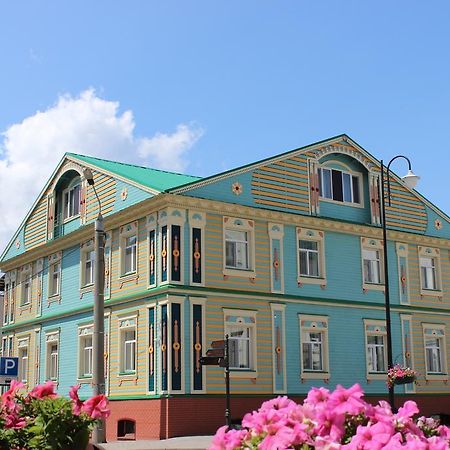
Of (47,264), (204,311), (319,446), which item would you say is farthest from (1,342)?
(319,446)

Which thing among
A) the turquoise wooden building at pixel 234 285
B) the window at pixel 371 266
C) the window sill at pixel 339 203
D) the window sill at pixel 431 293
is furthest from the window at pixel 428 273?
the window sill at pixel 339 203

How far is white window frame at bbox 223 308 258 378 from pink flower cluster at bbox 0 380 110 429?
60.5 feet

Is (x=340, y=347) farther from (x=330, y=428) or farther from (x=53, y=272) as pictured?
(x=330, y=428)

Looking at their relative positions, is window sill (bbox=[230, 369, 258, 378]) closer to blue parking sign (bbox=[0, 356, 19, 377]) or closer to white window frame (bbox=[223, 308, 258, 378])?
white window frame (bbox=[223, 308, 258, 378])

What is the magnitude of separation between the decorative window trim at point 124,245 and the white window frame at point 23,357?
849 cm

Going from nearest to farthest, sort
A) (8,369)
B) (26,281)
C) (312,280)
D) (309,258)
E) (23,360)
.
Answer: (8,369)
(312,280)
(309,258)
(23,360)
(26,281)

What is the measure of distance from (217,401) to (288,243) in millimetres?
6719

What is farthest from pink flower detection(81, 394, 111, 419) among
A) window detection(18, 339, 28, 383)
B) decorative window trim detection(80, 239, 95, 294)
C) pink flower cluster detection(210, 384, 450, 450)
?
window detection(18, 339, 28, 383)

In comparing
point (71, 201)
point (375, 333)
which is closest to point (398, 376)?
point (375, 333)

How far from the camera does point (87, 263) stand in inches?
1204

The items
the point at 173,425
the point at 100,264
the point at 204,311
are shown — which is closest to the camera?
the point at 100,264

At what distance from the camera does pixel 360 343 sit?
97.8 ft

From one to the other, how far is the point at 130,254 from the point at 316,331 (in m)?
7.50

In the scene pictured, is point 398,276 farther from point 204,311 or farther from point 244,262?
point 204,311
